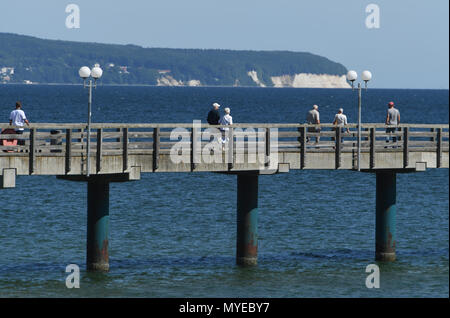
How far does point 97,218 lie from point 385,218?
29.8ft

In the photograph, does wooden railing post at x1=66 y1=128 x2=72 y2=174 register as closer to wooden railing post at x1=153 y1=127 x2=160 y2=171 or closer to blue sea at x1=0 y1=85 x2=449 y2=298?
wooden railing post at x1=153 y1=127 x2=160 y2=171

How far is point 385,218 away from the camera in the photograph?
115ft

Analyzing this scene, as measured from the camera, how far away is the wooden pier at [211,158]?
29.7 metres

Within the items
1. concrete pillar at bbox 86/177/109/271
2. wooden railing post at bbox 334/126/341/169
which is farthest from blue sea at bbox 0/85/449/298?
wooden railing post at bbox 334/126/341/169

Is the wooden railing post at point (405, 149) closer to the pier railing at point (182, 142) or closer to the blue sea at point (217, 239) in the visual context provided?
the pier railing at point (182, 142)

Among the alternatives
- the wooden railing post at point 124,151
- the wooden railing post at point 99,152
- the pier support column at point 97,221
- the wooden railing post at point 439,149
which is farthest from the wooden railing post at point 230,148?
the wooden railing post at point 439,149

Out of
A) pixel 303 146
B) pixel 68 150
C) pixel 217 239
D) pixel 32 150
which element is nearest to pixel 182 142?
pixel 68 150

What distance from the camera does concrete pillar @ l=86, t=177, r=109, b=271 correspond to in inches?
1257

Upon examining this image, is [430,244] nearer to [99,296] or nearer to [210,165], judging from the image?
[210,165]
